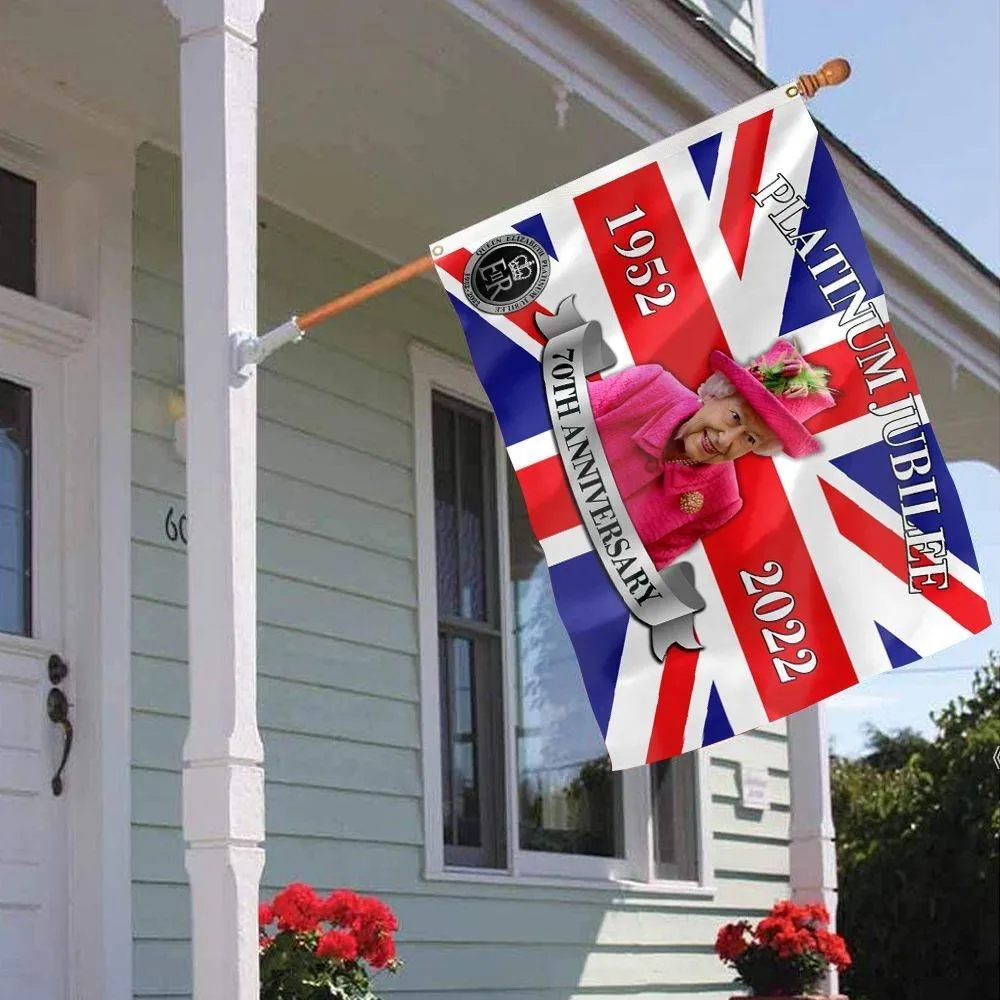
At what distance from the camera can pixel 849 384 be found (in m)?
4.20

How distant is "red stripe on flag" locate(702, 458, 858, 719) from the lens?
399cm

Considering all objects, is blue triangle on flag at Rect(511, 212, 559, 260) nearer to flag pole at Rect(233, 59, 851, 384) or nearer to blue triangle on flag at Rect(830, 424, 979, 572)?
flag pole at Rect(233, 59, 851, 384)

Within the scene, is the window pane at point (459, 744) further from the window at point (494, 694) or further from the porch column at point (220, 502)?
the porch column at point (220, 502)

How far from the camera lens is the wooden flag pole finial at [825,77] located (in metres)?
4.07

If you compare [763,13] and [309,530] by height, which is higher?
[763,13]

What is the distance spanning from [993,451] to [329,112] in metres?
4.79

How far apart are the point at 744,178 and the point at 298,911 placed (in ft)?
7.28

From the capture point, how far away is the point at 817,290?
4.18 meters

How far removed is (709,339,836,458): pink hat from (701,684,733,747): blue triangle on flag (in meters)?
0.62

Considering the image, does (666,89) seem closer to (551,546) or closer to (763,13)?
(551,546)

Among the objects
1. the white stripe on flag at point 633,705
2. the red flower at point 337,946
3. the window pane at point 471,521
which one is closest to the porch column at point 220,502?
A: the white stripe on flag at point 633,705

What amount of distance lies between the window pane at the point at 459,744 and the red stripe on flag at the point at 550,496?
307 centimetres

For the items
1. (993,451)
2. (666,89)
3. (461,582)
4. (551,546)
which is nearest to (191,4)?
(551,546)

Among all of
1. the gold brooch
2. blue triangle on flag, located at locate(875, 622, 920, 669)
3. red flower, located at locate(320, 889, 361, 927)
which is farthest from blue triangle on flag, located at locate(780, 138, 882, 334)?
red flower, located at locate(320, 889, 361, 927)
